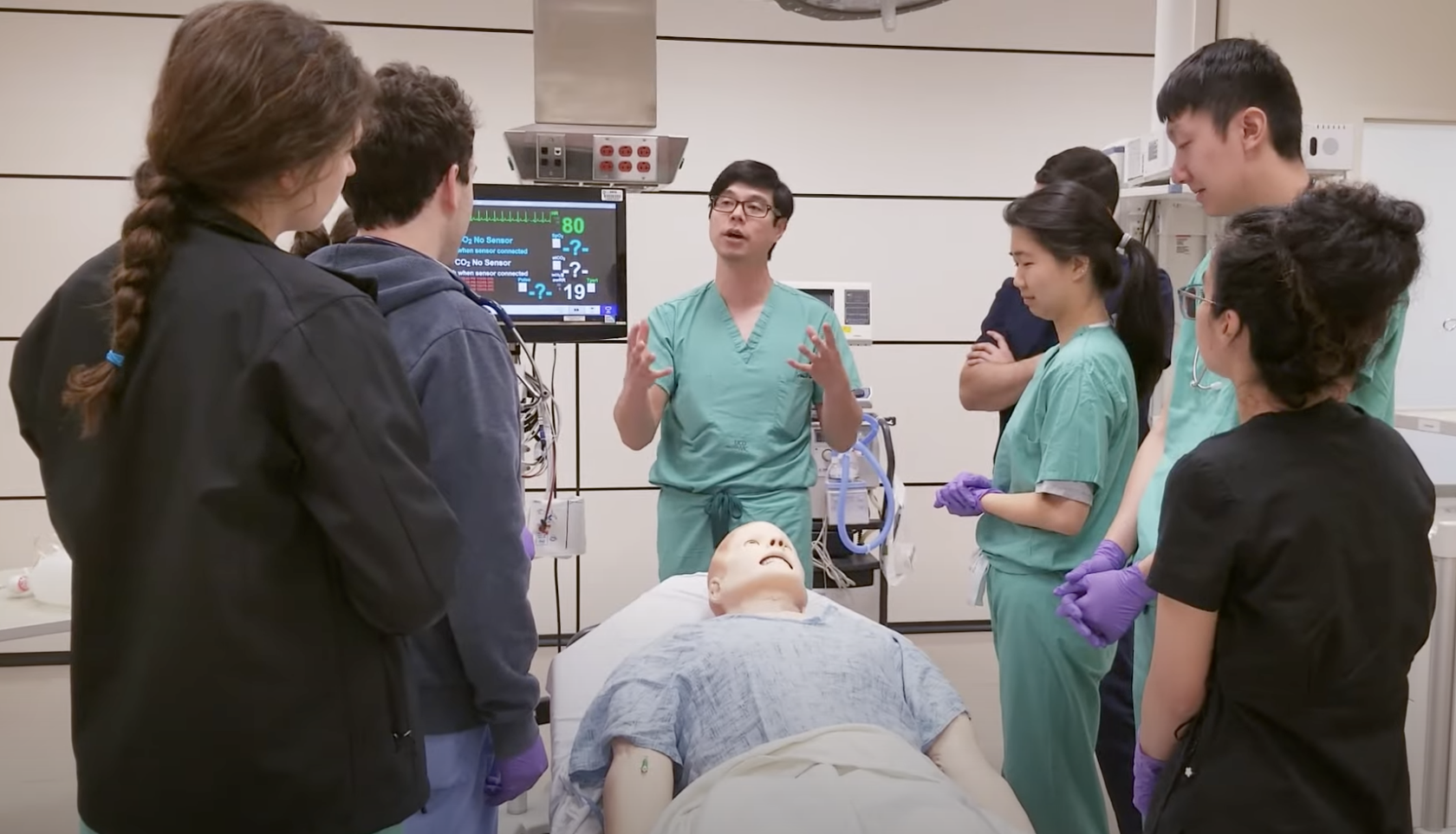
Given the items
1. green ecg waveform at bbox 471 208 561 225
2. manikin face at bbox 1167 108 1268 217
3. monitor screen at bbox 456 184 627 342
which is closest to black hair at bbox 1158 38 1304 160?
manikin face at bbox 1167 108 1268 217

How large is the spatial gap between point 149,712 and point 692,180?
3.06 m

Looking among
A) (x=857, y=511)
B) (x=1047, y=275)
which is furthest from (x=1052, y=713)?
(x=857, y=511)

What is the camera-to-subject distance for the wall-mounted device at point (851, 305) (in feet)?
11.1

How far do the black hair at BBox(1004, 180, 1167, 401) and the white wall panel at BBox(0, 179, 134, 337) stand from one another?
2.94 metres

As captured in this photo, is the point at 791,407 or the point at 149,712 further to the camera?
the point at 791,407

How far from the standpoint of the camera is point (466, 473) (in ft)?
4.08

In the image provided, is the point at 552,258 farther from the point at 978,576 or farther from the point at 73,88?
the point at 73,88

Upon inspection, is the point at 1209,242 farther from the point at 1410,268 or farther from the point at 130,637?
the point at 130,637

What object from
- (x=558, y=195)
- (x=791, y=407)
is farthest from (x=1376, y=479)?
(x=558, y=195)

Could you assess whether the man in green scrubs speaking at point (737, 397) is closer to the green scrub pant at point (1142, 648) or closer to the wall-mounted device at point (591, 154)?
the wall-mounted device at point (591, 154)

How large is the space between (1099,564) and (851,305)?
5.70ft

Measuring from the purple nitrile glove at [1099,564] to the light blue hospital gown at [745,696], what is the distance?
25cm

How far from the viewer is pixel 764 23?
3.79 m

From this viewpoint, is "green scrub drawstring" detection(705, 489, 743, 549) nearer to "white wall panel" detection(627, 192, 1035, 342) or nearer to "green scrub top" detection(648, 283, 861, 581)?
"green scrub top" detection(648, 283, 861, 581)
